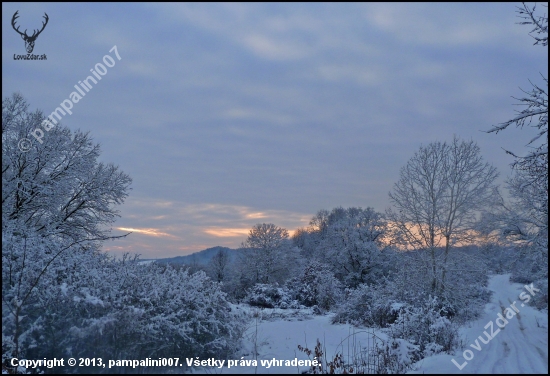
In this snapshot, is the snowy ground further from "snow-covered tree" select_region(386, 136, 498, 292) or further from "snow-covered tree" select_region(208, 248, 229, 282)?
"snow-covered tree" select_region(208, 248, 229, 282)

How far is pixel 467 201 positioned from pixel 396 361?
501 inches

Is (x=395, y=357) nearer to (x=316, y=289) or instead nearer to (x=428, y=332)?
(x=428, y=332)

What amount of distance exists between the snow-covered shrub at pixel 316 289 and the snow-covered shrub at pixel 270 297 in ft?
2.57

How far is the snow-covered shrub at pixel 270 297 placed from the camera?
24267 millimetres

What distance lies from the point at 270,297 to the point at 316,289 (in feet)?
10.7

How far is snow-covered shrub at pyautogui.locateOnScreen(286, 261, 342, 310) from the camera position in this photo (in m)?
23.7

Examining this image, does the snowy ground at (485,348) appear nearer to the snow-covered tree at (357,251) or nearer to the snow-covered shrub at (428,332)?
the snow-covered shrub at (428,332)

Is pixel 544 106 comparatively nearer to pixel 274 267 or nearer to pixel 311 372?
pixel 311 372

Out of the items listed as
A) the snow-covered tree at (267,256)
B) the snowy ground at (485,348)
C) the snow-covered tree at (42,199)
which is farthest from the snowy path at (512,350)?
the snow-covered tree at (267,256)

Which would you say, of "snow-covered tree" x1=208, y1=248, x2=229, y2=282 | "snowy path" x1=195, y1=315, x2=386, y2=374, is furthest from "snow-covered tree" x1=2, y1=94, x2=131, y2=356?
"snow-covered tree" x1=208, y1=248, x2=229, y2=282

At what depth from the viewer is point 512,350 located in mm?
7961

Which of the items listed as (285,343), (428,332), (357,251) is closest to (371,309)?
(428,332)

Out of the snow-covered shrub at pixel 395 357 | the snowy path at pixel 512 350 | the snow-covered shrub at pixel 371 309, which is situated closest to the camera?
the snowy path at pixel 512 350

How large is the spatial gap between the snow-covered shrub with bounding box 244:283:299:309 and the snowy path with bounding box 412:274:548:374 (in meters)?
15.3
